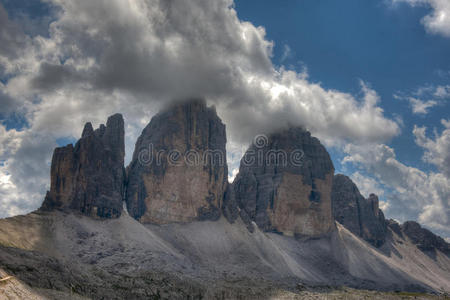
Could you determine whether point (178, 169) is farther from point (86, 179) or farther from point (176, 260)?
point (176, 260)

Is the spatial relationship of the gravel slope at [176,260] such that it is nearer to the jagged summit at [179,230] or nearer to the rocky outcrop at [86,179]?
the jagged summit at [179,230]

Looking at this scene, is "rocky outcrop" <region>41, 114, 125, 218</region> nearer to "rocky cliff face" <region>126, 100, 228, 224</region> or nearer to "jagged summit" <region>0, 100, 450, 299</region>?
"jagged summit" <region>0, 100, 450, 299</region>

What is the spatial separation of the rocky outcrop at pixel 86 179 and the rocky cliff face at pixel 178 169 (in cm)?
1545

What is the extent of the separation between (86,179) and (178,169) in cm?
3912

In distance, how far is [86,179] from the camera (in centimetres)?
12419

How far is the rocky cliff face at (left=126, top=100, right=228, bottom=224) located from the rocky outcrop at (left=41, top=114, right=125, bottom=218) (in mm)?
15447

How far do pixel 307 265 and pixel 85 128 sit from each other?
100964 mm

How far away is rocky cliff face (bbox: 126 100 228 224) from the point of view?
485 feet

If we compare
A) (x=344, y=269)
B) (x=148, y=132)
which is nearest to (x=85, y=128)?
(x=148, y=132)

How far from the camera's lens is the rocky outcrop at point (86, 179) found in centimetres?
11981

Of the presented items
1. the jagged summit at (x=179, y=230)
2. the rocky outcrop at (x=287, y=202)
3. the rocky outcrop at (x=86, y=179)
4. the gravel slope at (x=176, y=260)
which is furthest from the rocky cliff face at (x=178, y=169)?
the rocky outcrop at (x=287, y=202)

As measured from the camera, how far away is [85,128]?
136 metres

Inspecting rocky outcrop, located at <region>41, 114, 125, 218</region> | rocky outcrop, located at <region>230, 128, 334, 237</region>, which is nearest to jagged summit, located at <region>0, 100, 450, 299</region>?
rocky outcrop, located at <region>41, 114, 125, 218</region>

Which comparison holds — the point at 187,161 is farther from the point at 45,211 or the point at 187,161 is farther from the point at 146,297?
the point at 146,297
